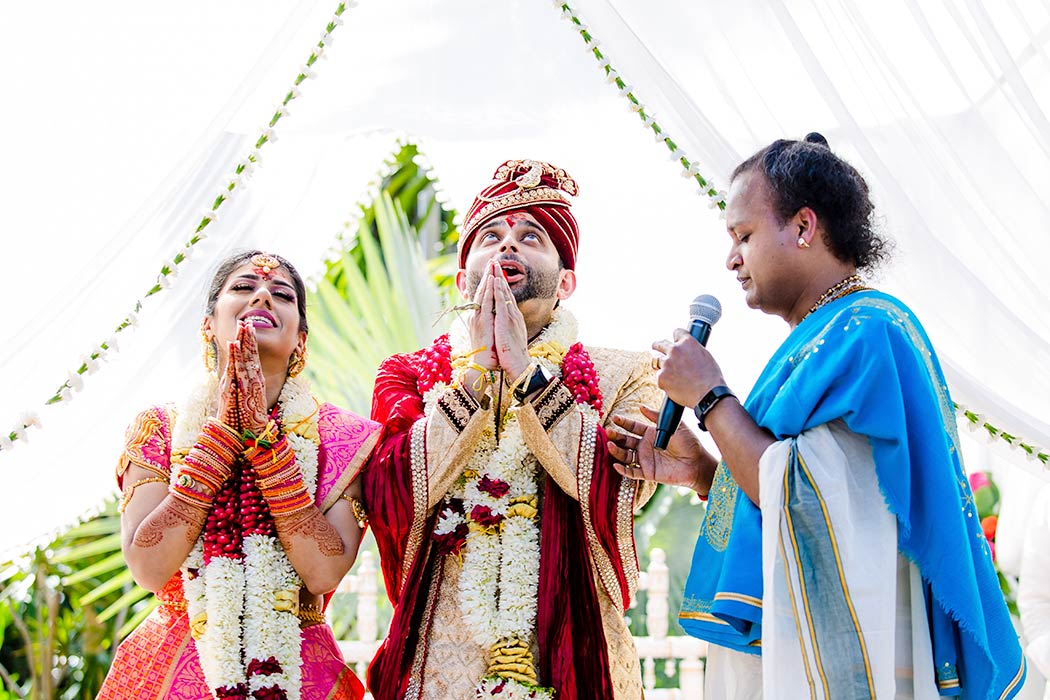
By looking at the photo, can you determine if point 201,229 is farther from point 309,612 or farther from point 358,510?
point 309,612

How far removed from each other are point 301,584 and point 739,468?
3.49ft

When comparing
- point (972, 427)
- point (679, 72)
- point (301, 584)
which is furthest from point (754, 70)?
point (301, 584)

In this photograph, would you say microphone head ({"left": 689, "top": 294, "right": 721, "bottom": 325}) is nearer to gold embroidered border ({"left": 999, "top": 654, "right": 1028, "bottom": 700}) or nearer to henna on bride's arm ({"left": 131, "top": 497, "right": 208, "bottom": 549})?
gold embroidered border ({"left": 999, "top": 654, "right": 1028, "bottom": 700})

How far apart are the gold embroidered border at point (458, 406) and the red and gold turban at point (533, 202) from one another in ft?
1.37

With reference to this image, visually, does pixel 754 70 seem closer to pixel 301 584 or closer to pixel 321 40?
pixel 321 40

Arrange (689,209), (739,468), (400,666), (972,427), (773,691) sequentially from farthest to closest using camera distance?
(689,209)
(972,427)
(400,666)
(739,468)
(773,691)

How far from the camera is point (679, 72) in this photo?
9.28 feet

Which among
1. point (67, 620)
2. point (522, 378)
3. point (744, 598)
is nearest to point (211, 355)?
point (522, 378)

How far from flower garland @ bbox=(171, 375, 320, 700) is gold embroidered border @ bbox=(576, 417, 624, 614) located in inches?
24.4

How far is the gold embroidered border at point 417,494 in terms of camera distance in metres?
2.59

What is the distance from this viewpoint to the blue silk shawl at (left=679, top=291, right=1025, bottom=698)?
204 centimetres

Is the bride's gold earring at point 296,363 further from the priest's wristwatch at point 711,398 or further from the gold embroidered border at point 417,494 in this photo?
the priest's wristwatch at point 711,398

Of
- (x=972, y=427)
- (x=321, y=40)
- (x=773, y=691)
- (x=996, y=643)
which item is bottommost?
(x=773, y=691)

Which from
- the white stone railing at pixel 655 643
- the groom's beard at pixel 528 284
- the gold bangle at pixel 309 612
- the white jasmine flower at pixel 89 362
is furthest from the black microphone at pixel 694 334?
the white stone railing at pixel 655 643
